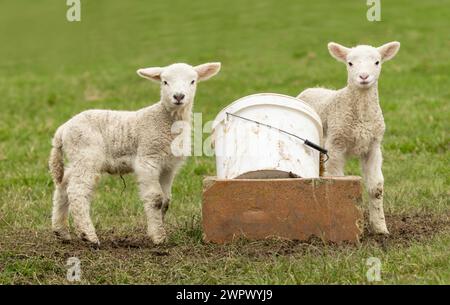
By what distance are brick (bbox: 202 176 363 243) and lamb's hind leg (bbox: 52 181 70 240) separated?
146cm

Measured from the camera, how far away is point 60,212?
326 inches

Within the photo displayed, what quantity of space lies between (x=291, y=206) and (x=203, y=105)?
9382 mm

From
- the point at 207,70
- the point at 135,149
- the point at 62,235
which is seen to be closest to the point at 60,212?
the point at 62,235

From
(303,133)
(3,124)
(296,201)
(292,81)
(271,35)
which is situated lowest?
(296,201)

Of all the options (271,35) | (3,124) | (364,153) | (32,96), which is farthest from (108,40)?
(364,153)

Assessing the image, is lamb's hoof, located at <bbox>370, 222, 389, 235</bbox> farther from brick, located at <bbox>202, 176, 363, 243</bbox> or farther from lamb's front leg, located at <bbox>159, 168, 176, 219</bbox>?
lamb's front leg, located at <bbox>159, 168, 176, 219</bbox>

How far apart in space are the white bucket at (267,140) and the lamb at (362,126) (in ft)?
0.99

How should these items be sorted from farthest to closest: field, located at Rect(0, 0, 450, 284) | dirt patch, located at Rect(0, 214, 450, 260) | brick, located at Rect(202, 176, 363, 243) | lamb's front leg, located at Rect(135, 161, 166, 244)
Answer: lamb's front leg, located at Rect(135, 161, 166, 244)
brick, located at Rect(202, 176, 363, 243)
dirt patch, located at Rect(0, 214, 450, 260)
field, located at Rect(0, 0, 450, 284)

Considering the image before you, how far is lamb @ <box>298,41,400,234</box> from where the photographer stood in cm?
798

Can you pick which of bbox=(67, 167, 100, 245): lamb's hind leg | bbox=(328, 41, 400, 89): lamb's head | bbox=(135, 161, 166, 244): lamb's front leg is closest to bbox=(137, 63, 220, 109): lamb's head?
bbox=(135, 161, 166, 244): lamb's front leg

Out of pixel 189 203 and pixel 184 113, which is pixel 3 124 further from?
pixel 184 113

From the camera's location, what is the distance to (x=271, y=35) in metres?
25.2

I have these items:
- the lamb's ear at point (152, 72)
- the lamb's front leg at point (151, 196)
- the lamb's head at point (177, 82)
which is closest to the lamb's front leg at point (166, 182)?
the lamb's front leg at point (151, 196)

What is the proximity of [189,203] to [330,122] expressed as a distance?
2.16 metres
